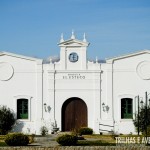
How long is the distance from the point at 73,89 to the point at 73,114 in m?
2.08

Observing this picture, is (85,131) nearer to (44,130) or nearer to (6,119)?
A: (44,130)

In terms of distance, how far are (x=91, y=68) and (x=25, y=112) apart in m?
6.19

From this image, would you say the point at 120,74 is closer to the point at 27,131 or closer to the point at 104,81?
the point at 104,81

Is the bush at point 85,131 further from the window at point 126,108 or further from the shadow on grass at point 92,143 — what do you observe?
the shadow on grass at point 92,143

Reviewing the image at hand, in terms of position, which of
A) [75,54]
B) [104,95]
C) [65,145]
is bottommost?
[65,145]

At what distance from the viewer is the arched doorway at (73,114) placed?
46.8 m

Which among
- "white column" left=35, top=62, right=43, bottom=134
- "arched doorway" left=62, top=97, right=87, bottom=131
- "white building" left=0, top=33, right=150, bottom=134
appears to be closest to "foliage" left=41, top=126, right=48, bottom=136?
"white building" left=0, top=33, right=150, bottom=134

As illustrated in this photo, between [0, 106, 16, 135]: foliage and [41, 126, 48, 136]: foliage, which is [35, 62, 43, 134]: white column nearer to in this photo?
[41, 126, 48, 136]: foliage

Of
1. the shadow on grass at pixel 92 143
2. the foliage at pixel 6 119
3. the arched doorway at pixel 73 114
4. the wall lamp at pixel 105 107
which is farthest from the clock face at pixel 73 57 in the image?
the shadow on grass at pixel 92 143

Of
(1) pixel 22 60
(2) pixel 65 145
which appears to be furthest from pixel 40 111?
(2) pixel 65 145

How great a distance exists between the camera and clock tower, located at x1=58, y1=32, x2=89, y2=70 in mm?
46312

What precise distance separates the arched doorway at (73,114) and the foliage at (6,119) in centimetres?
397

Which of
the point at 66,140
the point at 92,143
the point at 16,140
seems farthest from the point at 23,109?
the point at 66,140

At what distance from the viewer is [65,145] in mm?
33719
